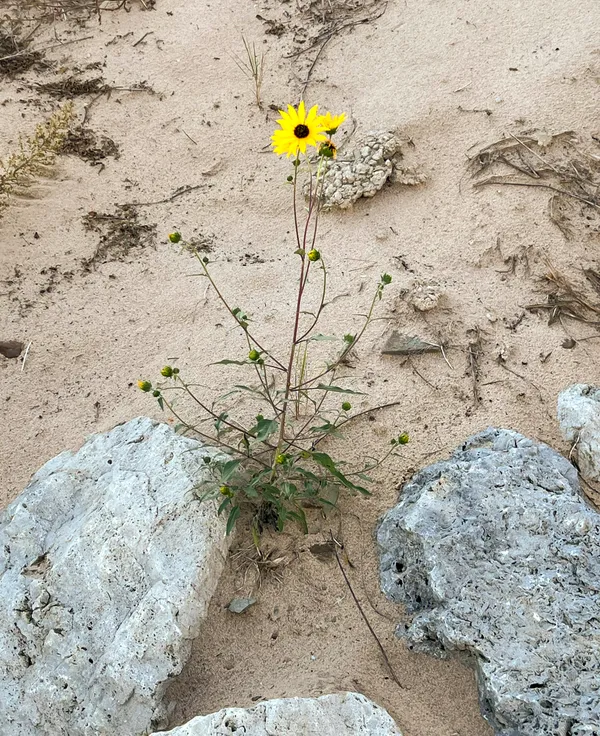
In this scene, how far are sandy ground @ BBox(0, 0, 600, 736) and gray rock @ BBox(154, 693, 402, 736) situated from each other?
0.13 meters

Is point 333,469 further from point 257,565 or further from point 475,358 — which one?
point 475,358

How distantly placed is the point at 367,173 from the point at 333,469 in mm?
1980

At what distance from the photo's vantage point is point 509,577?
1927 mm

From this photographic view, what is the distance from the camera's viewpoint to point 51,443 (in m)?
2.91

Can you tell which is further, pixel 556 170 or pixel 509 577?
pixel 556 170

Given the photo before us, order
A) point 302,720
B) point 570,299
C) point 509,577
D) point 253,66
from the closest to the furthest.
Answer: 1. point 302,720
2. point 509,577
3. point 570,299
4. point 253,66

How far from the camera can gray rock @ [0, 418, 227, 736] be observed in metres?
2.01

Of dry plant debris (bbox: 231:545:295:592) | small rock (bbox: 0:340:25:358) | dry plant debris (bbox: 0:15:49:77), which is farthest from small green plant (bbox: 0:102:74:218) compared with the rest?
dry plant debris (bbox: 231:545:295:592)

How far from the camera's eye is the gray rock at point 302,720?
5.64 feet

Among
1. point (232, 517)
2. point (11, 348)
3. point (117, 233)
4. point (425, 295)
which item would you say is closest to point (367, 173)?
point (425, 295)

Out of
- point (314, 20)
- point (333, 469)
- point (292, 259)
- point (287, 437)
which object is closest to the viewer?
point (333, 469)

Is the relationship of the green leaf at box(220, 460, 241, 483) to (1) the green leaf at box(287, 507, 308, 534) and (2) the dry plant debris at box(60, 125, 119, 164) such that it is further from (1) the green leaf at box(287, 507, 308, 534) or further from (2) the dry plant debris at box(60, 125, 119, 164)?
(2) the dry plant debris at box(60, 125, 119, 164)

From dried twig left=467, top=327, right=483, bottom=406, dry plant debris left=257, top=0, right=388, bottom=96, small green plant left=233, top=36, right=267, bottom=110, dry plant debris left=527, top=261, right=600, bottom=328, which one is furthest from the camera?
dry plant debris left=257, top=0, right=388, bottom=96

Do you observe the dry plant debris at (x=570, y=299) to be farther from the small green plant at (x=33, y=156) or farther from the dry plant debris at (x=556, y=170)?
the small green plant at (x=33, y=156)
